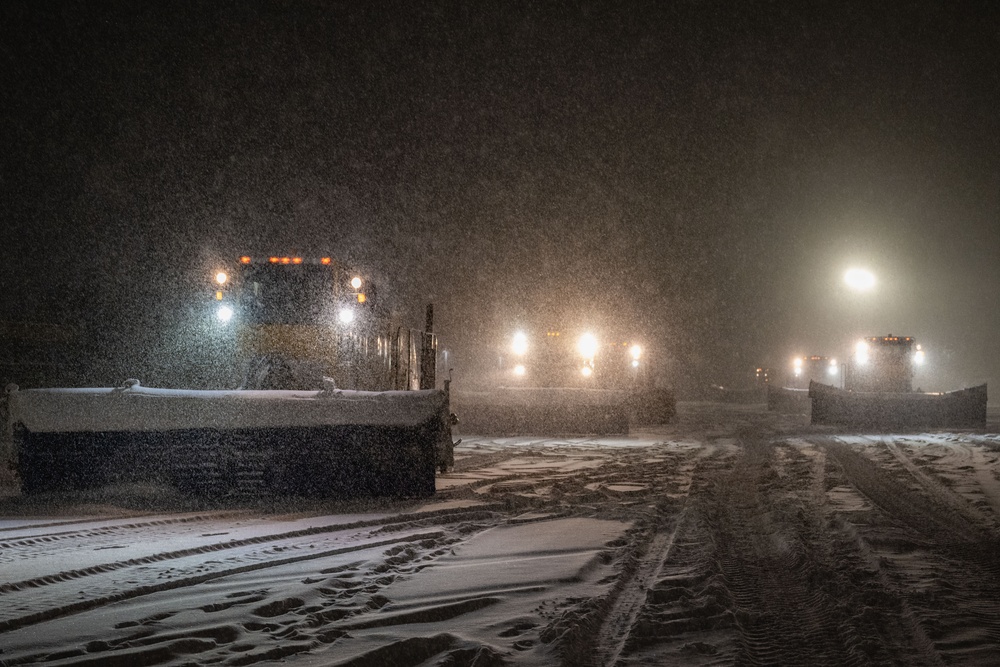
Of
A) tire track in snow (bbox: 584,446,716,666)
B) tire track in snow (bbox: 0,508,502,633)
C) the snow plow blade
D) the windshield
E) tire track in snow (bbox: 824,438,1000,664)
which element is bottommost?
tire track in snow (bbox: 824,438,1000,664)

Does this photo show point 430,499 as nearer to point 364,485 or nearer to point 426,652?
point 364,485

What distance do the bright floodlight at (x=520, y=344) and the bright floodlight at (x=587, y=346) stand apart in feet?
5.51

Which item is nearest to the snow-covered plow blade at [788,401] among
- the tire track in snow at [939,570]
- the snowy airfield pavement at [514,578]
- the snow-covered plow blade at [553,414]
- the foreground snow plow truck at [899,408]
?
the foreground snow plow truck at [899,408]

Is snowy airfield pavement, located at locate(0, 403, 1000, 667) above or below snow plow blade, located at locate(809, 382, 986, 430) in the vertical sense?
below

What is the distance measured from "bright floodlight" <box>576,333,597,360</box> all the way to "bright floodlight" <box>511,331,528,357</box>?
168 centimetres

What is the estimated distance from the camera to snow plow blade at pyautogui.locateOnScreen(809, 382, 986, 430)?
2375cm

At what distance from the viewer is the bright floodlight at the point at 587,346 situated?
85.6 feet

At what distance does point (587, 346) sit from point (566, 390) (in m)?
5.09

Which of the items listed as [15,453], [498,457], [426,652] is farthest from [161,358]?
[426,652]

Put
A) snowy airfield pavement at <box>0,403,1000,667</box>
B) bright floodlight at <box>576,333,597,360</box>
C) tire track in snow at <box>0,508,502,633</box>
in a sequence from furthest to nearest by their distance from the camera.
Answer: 1. bright floodlight at <box>576,333,597,360</box>
2. tire track in snow at <box>0,508,502,633</box>
3. snowy airfield pavement at <box>0,403,1000,667</box>

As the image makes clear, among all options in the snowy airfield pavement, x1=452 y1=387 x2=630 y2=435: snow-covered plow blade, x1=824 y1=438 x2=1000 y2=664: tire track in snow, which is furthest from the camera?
x1=452 y1=387 x2=630 y2=435: snow-covered plow blade

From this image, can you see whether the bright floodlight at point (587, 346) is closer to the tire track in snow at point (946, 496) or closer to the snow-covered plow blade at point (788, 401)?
the tire track in snow at point (946, 496)

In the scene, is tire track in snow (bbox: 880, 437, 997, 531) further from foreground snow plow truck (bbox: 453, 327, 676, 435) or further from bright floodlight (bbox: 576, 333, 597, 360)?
bright floodlight (bbox: 576, 333, 597, 360)

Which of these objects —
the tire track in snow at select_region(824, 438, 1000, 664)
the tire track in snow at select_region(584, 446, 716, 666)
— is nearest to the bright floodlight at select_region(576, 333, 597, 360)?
the tire track in snow at select_region(824, 438, 1000, 664)
